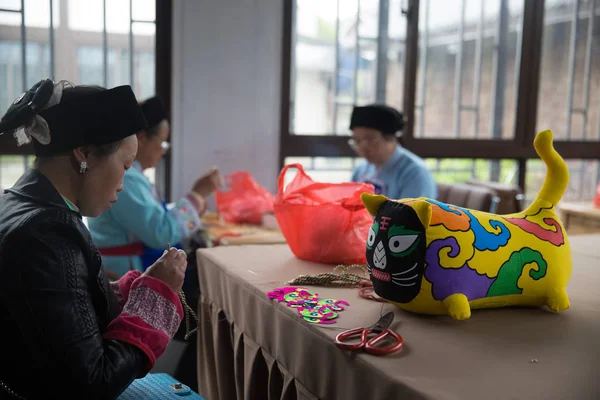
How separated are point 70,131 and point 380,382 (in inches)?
23.5

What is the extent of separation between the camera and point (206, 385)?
1.56 meters

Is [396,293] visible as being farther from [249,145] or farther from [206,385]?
[249,145]

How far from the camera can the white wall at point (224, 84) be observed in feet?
9.29

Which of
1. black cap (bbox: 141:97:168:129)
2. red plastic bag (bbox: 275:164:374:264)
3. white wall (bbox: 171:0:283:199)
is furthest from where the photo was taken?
white wall (bbox: 171:0:283:199)

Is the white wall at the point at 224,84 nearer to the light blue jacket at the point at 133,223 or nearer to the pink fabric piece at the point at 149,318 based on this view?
the light blue jacket at the point at 133,223

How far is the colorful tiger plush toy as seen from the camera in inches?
37.1

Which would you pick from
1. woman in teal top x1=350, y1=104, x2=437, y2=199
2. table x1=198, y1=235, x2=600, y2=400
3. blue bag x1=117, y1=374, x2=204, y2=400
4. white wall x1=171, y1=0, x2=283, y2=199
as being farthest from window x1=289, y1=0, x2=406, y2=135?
blue bag x1=117, y1=374, x2=204, y2=400

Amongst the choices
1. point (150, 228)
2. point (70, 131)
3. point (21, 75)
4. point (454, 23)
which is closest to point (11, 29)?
point (21, 75)

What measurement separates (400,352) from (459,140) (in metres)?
2.80

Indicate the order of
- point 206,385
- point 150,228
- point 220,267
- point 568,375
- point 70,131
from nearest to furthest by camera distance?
point 568,375, point 70,131, point 220,267, point 206,385, point 150,228

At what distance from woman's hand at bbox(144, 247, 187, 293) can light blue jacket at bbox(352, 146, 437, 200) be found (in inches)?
54.1

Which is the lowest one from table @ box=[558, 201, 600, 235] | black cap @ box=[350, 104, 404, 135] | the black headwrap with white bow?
table @ box=[558, 201, 600, 235]

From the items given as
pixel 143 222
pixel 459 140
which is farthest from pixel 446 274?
pixel 459 140

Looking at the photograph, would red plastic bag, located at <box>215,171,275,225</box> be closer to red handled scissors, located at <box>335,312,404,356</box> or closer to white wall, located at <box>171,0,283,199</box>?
white wall, located at <box>171,0,283,199</box>
